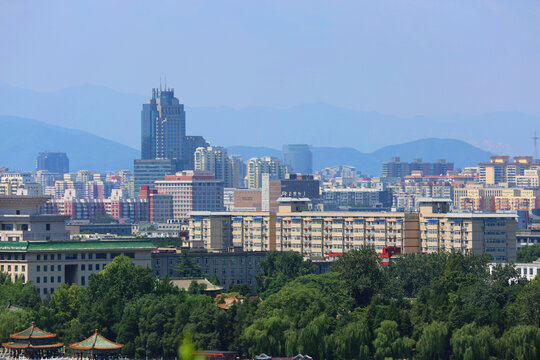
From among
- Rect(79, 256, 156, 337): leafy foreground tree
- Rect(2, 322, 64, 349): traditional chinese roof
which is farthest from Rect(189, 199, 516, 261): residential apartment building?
Rect(2, 322, 64, 349): traditional chinese roof

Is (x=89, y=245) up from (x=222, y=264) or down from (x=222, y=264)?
up

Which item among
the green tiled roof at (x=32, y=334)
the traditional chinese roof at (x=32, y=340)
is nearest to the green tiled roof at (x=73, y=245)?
the green tiled roof at (x=32, y=334)

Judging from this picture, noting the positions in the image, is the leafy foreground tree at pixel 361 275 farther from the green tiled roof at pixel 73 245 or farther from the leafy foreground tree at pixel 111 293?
the green tiled roof at pixel 73 245

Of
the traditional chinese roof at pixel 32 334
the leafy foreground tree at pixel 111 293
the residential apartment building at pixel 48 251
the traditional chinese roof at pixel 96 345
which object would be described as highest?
the residential apartment building at pixel 48 251

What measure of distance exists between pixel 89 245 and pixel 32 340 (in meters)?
26.4

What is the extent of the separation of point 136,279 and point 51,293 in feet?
40.6

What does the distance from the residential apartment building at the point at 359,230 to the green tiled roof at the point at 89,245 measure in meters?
30.3

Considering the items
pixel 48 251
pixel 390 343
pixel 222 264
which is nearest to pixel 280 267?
pixel 222 264

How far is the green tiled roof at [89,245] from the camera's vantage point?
4422 inches

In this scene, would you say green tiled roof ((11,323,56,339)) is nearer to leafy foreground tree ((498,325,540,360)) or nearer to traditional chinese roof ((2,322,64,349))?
traditional chinese roof ((2,322,64,349))

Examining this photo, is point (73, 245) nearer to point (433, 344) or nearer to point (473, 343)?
point (433, 344)

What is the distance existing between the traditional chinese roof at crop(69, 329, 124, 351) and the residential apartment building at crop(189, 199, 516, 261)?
169 feet

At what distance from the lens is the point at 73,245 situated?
375ft

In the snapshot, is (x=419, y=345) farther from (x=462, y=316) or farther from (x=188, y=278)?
(x=188, y=278)
